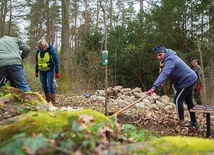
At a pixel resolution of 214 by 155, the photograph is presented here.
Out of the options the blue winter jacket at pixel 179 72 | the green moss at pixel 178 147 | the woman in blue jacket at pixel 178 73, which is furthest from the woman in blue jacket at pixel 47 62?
the green moss at pixel 178 147

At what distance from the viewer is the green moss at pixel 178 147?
4.96 feet

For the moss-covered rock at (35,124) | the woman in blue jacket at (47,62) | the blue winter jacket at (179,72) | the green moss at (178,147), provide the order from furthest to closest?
the woman in blue jacket at (47,62) < the blue winter jacket at (179,72) < the moss-covered rock at (35,124) < the green moss at (178,147)

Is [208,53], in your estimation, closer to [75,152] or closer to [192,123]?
[192,123]

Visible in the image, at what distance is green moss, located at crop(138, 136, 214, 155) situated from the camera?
151cm

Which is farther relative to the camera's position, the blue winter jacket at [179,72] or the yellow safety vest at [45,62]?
the yellow safety vest at [45,62]

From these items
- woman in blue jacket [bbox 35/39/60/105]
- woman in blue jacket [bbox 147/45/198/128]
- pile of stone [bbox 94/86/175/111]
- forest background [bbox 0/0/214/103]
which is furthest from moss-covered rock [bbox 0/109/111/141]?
forest background [bbox 0/0/214/103]

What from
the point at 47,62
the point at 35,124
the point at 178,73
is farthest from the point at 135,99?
the point at 35,124

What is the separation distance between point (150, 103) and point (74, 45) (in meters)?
19.7

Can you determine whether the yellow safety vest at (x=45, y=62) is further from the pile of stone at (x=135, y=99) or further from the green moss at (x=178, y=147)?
the green moss at (x=178, y=147)

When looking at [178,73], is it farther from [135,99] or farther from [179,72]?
[135,99]

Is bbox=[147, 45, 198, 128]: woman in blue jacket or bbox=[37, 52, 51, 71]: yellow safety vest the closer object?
bbox=[147, 45, 198, 128]: woman in blue jacket

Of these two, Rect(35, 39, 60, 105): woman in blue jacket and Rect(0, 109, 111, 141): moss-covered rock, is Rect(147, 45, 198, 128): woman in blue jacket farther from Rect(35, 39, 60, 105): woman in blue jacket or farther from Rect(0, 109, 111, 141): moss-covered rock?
Rect(0, 109, 111, 141): moss-covered rock

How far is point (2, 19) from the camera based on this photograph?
17.1 meters

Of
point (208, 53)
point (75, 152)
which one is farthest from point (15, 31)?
point (75, 152)
